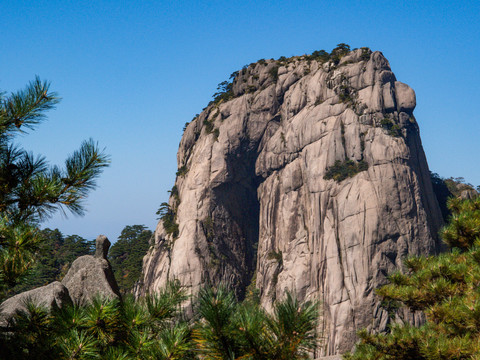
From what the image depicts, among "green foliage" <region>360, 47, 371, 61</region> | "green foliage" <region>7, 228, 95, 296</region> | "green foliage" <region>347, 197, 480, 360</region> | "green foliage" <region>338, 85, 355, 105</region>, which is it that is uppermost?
"green foliage" <region>360, 47, 371, 61</region>

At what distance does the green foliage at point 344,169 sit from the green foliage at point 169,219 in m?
26.3

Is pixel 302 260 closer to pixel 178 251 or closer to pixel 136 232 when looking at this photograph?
pixel 178 251

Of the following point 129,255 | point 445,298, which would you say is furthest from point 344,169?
point 445,298

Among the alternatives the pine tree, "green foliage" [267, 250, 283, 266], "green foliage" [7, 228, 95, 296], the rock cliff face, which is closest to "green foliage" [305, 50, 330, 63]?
the rock cliff face

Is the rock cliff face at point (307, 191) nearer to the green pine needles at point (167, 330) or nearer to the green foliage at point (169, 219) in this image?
the green foliage at point (169, 219)

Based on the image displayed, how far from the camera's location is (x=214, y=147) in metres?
79.1

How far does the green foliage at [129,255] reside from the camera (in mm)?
78900

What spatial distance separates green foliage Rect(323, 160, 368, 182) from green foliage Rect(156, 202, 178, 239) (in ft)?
86.4

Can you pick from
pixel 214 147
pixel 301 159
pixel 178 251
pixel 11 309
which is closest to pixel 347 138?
pixel 301 159

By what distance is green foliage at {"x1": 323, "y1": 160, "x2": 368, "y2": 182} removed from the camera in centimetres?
6650

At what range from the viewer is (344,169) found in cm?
6712

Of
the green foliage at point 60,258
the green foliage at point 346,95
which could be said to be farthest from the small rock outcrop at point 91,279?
the green foliage at point 346,95

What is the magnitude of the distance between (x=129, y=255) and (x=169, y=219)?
13068 millimetres

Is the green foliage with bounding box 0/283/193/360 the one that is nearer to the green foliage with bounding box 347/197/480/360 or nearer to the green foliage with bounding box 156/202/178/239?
the green foliage with bounding box 347/197/480/360
